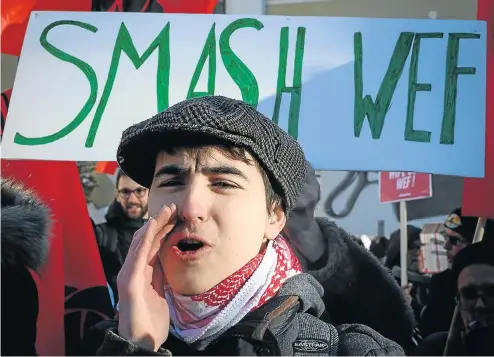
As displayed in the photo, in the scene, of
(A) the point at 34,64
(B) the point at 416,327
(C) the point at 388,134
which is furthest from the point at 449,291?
(A) the point at 34,64

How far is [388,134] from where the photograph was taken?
6.15ft

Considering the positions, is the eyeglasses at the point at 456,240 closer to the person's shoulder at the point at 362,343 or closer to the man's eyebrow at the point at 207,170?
the person's shoulder at the point at 362,343

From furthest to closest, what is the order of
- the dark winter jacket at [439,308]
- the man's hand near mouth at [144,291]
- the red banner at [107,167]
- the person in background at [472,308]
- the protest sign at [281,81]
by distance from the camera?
the red banner at [107,167], the dark winter jacket at [439,308], the person in background at [472,308], the protest sign at [281,81], the man's hand near mouth at [144,291]

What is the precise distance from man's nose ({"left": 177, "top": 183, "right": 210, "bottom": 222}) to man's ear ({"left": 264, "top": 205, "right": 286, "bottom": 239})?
0.14 meters

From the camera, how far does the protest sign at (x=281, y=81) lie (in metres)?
1.87

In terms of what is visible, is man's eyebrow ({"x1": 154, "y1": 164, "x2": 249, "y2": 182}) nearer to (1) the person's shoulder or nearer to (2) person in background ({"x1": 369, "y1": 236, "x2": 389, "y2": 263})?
(1) the person's shoulder

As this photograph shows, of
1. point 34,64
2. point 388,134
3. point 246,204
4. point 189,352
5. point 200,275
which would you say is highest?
point 34,64

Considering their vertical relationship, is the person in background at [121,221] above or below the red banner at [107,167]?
below

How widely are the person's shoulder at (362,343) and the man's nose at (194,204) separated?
1.09 feet

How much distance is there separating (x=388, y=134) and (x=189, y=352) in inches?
37.2

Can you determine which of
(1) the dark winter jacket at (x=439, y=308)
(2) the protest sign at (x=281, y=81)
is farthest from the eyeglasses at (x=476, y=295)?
(2) the protest sign at (x=281, y=81)

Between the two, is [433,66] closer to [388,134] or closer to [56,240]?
[388,134]

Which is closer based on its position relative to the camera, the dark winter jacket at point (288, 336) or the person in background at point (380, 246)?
the dark winter jacket at point (288, 336)

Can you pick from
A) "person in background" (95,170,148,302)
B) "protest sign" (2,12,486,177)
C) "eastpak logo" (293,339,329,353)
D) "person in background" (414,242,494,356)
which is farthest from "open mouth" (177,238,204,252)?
"person in background" (95,170,148,302)
